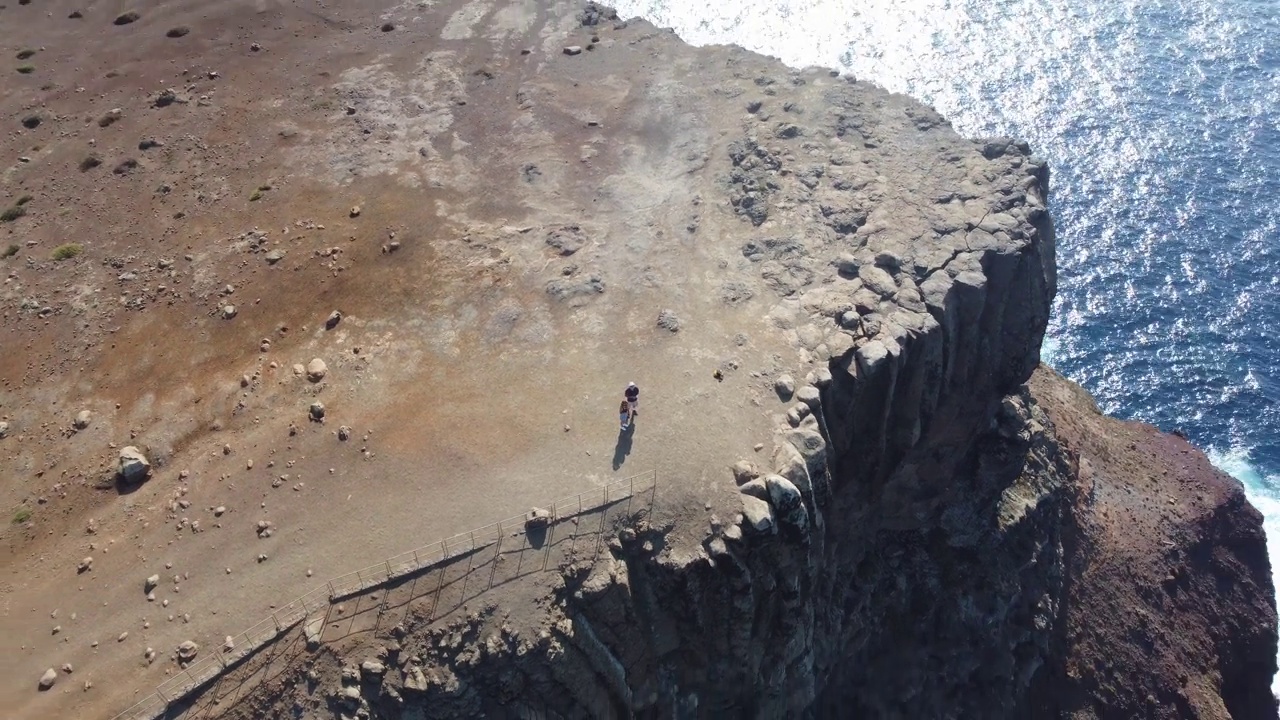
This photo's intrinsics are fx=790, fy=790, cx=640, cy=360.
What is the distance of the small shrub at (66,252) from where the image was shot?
56781 millimetres

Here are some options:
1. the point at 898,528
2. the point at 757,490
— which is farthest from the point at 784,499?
the point at 898,528

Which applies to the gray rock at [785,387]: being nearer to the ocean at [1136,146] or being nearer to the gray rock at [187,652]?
the gray rock at [187,652]

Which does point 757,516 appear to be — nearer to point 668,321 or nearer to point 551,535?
point 551,535

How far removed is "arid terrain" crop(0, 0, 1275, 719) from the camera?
40.3m

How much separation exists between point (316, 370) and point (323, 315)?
5.44 metres

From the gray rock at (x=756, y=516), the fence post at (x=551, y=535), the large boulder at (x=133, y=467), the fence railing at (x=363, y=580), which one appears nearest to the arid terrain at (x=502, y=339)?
the gray rock at (x=756, y=516)

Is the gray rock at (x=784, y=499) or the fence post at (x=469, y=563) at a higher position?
the gray rock at (x=784, y=499)

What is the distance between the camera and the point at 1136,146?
10431cm

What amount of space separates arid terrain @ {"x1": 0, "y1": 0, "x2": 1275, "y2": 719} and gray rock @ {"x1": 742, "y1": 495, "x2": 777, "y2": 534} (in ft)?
0.74

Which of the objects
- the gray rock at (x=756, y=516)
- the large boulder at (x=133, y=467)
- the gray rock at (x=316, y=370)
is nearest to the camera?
the gray rock at (x=756, y=516)

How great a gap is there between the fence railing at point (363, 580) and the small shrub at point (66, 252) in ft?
120

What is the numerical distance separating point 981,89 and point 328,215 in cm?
9273

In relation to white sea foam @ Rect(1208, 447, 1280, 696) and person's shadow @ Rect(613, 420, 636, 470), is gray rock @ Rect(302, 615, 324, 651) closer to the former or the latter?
person's shadow @ Rect(613, 420, 636, 470)

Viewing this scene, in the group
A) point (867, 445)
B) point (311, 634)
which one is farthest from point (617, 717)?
point (867, 445)
